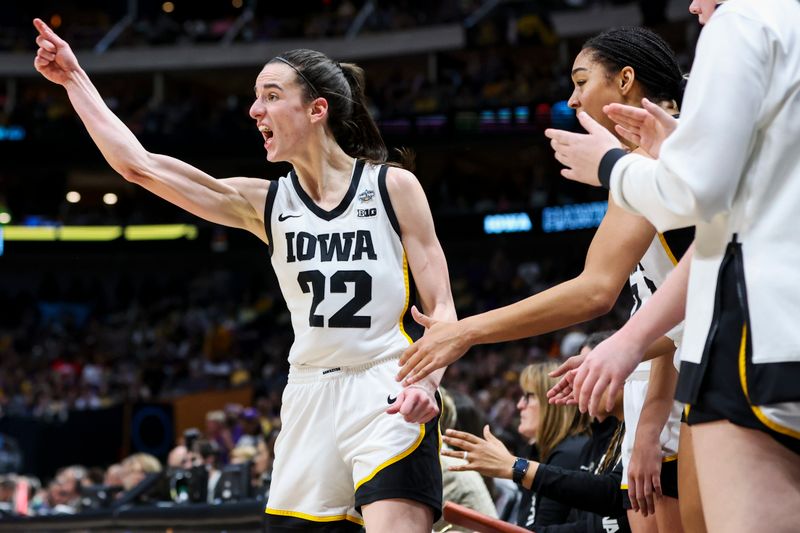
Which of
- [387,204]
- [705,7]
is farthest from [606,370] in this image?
[387,204]

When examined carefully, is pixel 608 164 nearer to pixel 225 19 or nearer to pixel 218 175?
pixel 218 175

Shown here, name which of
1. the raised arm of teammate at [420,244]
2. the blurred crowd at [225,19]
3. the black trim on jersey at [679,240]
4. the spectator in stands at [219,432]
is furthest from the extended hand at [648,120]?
the blurred crowd at [225,19]

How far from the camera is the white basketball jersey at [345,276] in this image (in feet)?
10.7

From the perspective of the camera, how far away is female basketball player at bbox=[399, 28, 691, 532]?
2535mm

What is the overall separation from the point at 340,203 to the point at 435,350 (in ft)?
3.23

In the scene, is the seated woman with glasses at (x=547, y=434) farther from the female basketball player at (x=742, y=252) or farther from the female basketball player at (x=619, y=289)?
the female basketball player at (x=742, y=252)

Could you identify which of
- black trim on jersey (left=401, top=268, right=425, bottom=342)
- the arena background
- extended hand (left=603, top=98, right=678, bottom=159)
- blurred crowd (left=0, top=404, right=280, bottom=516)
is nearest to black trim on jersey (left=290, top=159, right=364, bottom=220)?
black trim on jersey (left=401, top=268, right=425, bottom=342)

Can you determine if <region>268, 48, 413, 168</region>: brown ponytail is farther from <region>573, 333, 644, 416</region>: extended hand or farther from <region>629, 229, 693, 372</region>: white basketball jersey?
<region>573, 333, 644, 416</region>: extended hand

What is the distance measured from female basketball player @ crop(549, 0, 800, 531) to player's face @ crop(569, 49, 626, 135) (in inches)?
38.7

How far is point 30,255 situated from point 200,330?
191 inches

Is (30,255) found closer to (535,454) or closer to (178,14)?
(178,14)

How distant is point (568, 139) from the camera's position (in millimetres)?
2301

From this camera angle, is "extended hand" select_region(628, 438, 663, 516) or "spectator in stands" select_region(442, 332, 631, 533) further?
"spectator in stands" select_region(442, 332, 631, 533)

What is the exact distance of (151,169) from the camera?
3496 mm
